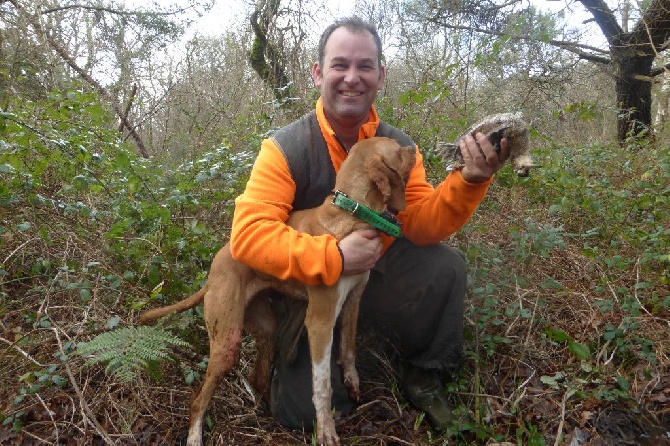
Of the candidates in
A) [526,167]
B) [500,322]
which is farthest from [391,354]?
[526,167]

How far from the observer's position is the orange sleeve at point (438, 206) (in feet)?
9.36

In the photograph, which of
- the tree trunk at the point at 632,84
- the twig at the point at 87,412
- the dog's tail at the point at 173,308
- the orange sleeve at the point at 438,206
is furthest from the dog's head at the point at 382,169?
the tree trunk at the point at 632,84

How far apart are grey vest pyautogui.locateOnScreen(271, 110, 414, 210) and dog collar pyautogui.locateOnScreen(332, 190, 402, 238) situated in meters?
0.41

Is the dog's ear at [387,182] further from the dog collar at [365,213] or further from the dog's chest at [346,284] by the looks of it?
the dog's chest at [346,284]

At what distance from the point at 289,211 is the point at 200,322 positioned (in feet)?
4.01

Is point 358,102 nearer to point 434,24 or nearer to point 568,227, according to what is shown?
point 568,227

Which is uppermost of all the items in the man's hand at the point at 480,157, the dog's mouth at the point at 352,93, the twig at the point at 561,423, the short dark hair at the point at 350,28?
the short dark hair at the point at 350,28

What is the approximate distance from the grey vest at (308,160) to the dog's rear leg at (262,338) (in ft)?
2.44

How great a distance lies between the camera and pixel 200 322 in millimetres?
3648

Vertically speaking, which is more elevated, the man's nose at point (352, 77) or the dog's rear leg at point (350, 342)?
the man's nose at point (352, 77)

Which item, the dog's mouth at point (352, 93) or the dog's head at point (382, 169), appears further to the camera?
the dog's mouth at point (352, 93)

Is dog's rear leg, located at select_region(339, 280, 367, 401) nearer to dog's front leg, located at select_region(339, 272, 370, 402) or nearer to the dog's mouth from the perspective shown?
dog's front leg, located at select_region(339, 272, 370, 402)

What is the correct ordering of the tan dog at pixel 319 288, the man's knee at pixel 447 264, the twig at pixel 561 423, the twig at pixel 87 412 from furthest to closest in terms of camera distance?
1. the man's knee at pixel 447 264
2. the tan dog at pixel 319 288
3. the twig at pixel 87 412
4. the twig at pixel 561 423

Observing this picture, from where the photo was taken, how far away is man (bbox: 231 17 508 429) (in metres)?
2.76
